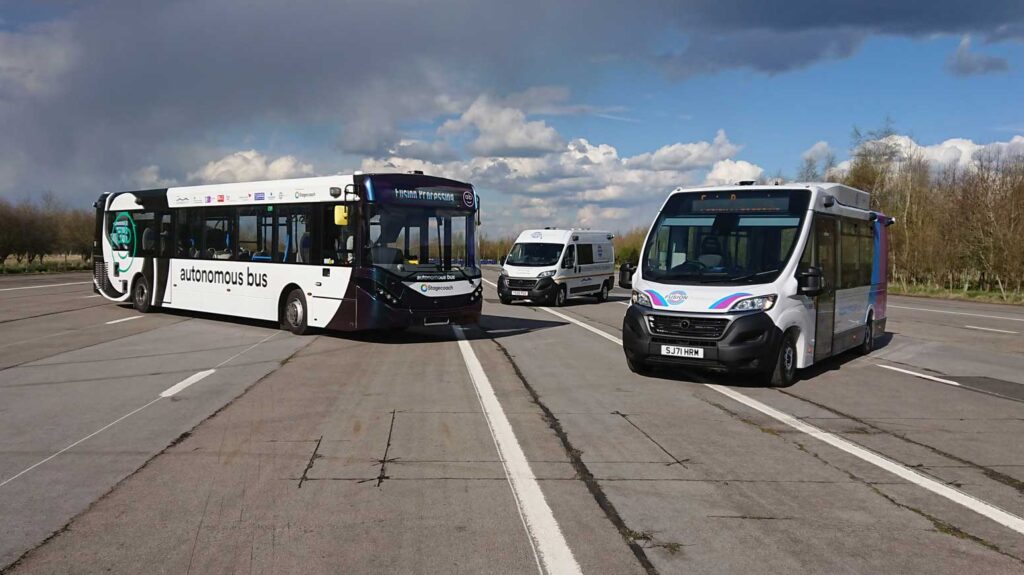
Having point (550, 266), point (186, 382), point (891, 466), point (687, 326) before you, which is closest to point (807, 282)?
point (687, 326)

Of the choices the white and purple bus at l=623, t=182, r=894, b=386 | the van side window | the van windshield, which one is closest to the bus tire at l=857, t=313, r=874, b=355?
the white and purple bus at l=623, t=182, r=894, b=386

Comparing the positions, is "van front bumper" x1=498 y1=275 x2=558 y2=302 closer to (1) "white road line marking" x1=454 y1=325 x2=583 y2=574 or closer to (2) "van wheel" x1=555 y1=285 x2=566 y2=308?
(2) "van wheel" x1=555 y1=285 x2=566 y2=308

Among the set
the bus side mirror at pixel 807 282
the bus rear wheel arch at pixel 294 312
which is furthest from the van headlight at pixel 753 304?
the bus rear wheel arch at pixel 294 312

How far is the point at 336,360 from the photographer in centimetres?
1288

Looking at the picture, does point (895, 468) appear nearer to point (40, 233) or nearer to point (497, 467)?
point (497, 467)

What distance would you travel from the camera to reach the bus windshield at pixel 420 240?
1479 cm

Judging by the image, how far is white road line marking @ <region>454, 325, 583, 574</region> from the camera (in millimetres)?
4387

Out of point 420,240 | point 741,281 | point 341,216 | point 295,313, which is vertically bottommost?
point 295,313

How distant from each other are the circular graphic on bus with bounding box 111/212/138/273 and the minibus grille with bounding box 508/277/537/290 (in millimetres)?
11338

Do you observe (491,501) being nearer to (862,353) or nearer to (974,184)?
(862,353)

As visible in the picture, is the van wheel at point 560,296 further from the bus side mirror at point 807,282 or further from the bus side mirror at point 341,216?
the bus side mirror at point 807,282

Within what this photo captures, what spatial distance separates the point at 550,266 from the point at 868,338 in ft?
45.1

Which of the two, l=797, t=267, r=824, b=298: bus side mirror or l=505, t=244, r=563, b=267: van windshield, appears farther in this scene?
l=505, t=244, r=563, b=267: van windshield

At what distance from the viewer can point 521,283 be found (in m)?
27.2
